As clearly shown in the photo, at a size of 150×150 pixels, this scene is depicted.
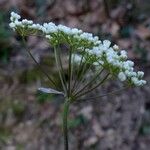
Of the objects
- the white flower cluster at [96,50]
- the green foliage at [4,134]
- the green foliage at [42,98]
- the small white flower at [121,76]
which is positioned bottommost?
the small white flower at [121,76]

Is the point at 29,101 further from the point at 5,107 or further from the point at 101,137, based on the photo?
the point at 101,137

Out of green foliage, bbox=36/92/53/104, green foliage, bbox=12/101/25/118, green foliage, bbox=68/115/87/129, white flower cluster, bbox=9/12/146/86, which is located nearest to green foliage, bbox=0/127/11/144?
green foliage, bbox=12/101/25/118

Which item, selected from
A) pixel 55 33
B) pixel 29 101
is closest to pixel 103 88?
pixel 29 101

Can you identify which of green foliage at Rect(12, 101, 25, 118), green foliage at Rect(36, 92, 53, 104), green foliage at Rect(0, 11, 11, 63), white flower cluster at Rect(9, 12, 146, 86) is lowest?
white flower cluster at Rect(9, 12, 146, 86)

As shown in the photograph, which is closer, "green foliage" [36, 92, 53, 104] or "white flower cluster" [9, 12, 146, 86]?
"white flower cluster" [9, 12, 146, 86]

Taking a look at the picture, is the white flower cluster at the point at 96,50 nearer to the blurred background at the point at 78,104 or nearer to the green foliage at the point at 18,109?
the blurred background at the point at 78,104

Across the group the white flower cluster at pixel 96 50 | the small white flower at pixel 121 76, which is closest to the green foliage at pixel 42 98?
the white flower cluster at pixel 96 50

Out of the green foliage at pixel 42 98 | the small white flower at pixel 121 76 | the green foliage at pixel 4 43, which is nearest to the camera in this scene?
the small white flower at pixel 121 76

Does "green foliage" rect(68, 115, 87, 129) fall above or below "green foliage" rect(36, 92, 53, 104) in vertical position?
below

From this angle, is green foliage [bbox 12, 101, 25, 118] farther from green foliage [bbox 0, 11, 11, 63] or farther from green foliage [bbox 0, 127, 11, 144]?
green foliage [bbox 0, 11, 11, 63]
